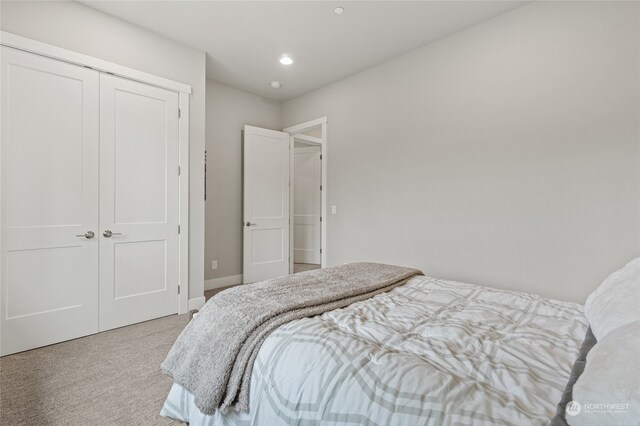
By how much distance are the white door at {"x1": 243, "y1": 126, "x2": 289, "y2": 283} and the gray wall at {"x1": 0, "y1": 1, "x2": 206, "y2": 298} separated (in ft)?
3.37

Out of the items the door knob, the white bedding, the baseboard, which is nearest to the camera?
the white bedding

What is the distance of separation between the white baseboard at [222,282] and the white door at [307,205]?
1915 mm

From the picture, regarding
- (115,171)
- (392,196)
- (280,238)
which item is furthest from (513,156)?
(115,171)

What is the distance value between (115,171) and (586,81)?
3.92 metres

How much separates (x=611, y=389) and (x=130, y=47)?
3.78 metres

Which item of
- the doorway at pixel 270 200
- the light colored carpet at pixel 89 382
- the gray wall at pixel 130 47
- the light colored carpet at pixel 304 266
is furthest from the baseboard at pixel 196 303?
the light colored carpet at pixel 304 266

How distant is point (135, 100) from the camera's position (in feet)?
9.56

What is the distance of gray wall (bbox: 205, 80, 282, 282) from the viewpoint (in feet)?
13.6

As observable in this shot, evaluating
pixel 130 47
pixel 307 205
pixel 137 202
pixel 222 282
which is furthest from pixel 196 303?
pixel 307 205

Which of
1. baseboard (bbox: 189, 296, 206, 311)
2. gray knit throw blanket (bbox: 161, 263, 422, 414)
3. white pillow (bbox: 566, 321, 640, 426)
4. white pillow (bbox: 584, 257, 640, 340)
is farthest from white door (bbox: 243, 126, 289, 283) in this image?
white pillow (bbox: 566, 321, 640, 426)

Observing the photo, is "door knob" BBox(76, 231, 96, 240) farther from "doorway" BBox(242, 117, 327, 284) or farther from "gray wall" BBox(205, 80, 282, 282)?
"doorway" BBox(242, 117, 327, 284)

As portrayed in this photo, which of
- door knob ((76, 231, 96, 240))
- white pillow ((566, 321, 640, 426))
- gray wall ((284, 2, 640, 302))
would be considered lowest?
white pillow ((566, 321, 640, 426))

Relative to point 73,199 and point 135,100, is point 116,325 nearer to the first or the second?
point 73,199

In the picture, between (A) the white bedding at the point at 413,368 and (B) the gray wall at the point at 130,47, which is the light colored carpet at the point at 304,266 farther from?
(A) the white bedding at the point at 413,368
